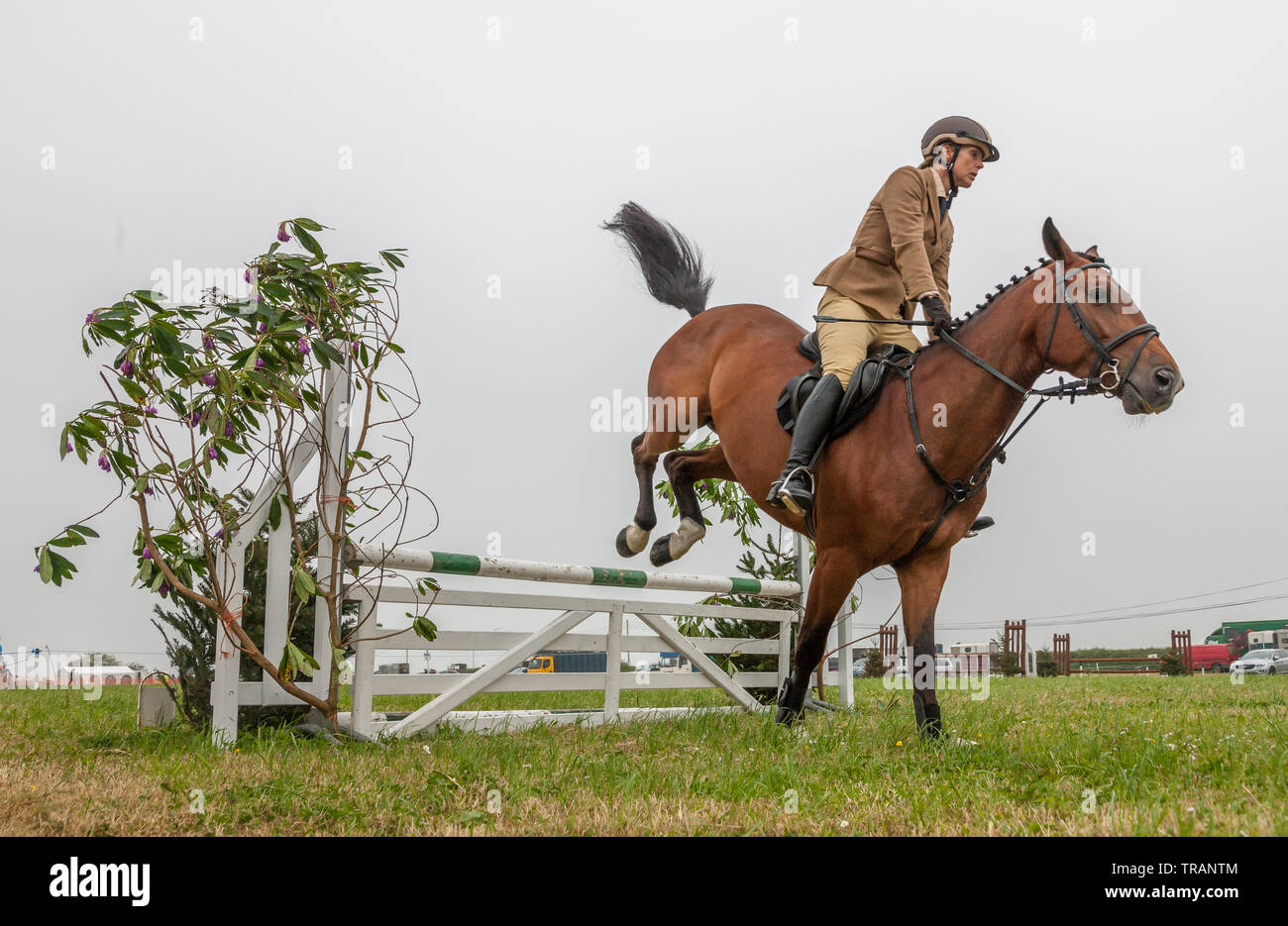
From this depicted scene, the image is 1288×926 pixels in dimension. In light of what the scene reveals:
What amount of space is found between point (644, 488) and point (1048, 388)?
2334 millimetres

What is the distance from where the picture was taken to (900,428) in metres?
4.16

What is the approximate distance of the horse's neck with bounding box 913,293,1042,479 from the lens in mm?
3990

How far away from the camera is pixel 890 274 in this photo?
4.64 m

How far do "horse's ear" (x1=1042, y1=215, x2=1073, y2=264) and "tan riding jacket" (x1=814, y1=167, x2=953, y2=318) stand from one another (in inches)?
19.2

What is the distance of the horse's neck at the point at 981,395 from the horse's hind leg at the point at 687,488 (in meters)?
1.55

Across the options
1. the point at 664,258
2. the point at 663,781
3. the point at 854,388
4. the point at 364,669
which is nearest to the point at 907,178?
the point at 854,388

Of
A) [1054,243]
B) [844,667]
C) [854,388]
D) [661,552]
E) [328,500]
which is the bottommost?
[844,667]

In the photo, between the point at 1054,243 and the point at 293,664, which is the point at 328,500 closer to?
the point at 293,664

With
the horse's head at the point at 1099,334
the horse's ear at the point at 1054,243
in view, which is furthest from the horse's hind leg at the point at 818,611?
the horse's ear at the point at 1054,243

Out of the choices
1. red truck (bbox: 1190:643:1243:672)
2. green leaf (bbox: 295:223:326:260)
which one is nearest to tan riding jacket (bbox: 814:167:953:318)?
green leaf (bbox: 295:223:326:260)

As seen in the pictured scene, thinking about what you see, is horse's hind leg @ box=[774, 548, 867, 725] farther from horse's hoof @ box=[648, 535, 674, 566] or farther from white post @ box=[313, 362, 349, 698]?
white post @ box=[313, 362, 349, 698]

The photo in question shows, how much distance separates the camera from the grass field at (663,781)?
2576 millimetres

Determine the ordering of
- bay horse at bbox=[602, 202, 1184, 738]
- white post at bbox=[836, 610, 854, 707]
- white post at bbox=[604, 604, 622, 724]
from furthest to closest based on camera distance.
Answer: white post at bbox=[836, 610, 854, 707]
white post at bbox=[604, 604, 622, 724]
bay horse at bbox=[602, 202, 1184, 738]
